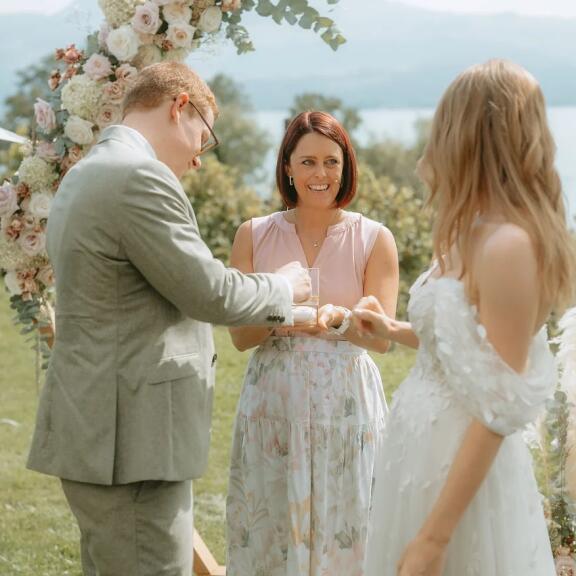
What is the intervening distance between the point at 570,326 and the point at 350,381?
1.07 metres

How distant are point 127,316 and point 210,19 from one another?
1649 millimetres

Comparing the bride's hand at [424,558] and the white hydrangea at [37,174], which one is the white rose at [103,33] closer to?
the white hydrangea at [37,174]

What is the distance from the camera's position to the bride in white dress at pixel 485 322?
7.67ft

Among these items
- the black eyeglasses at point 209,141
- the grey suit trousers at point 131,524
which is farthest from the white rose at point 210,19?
the grey suit trousers at point 131,524

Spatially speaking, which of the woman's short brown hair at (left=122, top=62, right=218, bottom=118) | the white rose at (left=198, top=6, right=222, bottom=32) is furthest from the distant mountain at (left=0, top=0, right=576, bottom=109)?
the woman's short brown hair at (left=122, top=62, right=218, bottom=118)

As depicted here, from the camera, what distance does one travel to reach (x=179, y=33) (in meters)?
4.01

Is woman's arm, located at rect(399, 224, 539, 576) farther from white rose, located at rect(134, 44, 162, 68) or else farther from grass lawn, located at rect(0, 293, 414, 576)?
grass lawn, located at rect(0, 293, 414, 576)

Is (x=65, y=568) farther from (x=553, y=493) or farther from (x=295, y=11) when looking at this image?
(x=295, y=11)

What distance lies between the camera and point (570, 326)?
4258mm

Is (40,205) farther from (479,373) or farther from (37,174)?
(479,373)

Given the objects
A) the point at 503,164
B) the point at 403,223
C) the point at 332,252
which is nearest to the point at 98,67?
the point at 332,252

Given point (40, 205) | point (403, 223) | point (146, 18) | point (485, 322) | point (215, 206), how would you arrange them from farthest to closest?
point (215, 206)
point (403, 223)
point (40, 205)
point (146, 18)
point (485, 322)

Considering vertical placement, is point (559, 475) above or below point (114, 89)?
below

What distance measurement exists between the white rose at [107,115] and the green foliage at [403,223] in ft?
20.4
